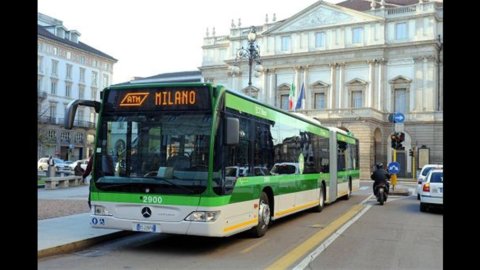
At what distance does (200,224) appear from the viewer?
839 cm

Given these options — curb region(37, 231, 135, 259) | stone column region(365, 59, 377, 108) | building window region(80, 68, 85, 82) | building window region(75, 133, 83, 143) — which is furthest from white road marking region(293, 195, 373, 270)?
building window region(80, 68, 85, 82)

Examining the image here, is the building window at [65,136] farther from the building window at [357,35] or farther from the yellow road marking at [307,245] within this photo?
the yellow road marking at [307,245]

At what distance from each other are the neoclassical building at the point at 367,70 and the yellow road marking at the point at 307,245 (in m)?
48.3

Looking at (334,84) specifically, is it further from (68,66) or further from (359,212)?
(359,212)

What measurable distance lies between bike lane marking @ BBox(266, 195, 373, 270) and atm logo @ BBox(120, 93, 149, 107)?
369cm

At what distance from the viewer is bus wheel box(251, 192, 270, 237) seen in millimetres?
10609

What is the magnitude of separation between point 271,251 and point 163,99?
3367 millimetres

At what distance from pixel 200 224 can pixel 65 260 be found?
89.4 inches

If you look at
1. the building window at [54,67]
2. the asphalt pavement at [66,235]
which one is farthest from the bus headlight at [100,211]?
the building window at [54,67]

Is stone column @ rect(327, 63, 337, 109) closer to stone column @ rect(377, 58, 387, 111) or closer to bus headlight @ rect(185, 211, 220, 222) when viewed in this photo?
stone column @ rect(377, 58, 387, 111)

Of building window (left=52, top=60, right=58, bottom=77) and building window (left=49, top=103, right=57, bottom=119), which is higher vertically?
building window (left=52, top=60, right=58, bottom=77)
